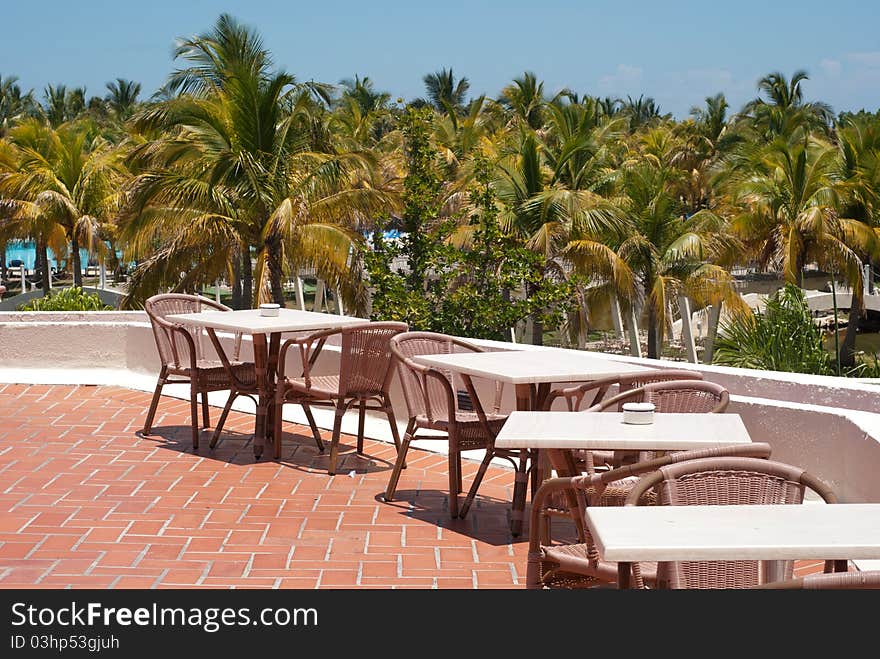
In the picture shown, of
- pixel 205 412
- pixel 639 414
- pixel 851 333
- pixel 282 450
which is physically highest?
pixel 639 414

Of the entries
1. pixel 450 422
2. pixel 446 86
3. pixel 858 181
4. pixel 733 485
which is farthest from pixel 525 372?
pixel 446 86

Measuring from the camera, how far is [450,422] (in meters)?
6.22

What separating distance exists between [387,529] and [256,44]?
→ 15972mm

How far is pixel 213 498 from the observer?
→ 6668 mm

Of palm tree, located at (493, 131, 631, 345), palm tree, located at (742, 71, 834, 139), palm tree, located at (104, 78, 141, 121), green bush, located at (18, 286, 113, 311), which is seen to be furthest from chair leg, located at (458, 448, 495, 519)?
palm tree, located at (104, 78, 141, 121)

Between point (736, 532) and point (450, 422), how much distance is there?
10.8 ft

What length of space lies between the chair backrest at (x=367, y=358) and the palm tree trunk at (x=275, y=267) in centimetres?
1414

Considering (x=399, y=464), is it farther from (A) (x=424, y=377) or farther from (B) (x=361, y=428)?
(B) (x=361, y=428)

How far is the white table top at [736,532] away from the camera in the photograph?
2832mm

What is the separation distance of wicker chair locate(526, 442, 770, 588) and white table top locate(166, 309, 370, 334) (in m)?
3.50

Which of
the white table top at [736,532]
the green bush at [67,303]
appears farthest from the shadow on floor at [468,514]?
the green bush at [67,303]

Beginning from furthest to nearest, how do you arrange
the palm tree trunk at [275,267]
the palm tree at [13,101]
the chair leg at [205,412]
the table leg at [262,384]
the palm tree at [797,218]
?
the palm tree at [13,101]
the palm tree at [797,218]
the palm tree trunk at [275,267]
the chair leg at [205,412]
the table leg at [262,384]

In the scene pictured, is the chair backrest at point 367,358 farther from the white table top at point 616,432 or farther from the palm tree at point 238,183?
the palm tree at point 238,183

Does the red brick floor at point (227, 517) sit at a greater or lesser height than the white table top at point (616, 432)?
lesser
